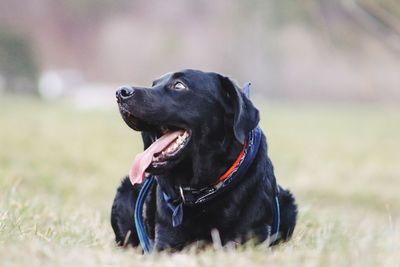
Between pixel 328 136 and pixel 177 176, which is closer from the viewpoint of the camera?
pixel 177 176

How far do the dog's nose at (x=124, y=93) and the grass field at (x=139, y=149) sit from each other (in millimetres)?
783

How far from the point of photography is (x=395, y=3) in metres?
17.0

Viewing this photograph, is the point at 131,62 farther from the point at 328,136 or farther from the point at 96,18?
the point at 328,136

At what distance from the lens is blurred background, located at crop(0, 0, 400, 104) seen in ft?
132

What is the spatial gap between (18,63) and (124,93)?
89.2ft

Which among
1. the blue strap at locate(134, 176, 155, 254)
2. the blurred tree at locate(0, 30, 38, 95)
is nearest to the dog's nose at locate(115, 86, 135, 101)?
the blue strap at locate(134, 176, 155, 254)

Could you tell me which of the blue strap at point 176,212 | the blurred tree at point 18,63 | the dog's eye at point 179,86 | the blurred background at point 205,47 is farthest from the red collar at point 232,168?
the blurred background at point 205,47

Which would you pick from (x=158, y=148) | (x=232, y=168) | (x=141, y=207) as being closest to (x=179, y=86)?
(x=158, y=148)

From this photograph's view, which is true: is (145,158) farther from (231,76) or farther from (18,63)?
(18,63)

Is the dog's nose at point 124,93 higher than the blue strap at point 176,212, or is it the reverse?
the dog's nose at point 124,93

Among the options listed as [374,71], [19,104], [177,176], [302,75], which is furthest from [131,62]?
[177,176]

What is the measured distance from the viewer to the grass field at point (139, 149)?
3303 mm

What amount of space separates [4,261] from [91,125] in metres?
16.2

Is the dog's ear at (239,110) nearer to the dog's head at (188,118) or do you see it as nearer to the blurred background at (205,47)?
the dog's head at (188,118)
